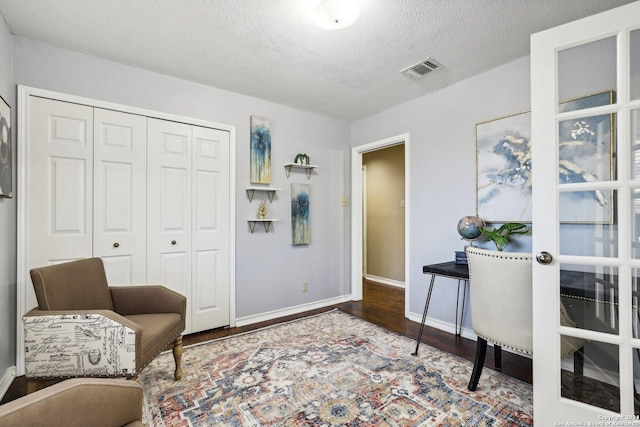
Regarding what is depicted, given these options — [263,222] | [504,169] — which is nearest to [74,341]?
[263,222]

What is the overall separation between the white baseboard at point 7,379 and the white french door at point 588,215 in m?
3.17

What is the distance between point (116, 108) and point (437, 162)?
9.88 ft

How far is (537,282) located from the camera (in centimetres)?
160

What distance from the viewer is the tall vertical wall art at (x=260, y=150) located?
330 centimetres

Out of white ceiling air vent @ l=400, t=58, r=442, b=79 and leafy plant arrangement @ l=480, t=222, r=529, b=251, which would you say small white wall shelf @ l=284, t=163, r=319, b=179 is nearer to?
white ceiling air vent @ l=400, t=58, r=442, b=79

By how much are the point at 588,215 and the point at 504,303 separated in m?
0.64

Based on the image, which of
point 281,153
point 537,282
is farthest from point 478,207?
point 281,153

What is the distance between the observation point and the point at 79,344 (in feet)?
5.23

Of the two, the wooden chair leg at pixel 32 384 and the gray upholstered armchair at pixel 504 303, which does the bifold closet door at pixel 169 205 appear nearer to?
the wooden chair leg at pixel 32 384

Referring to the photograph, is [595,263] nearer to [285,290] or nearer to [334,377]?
[334,377]

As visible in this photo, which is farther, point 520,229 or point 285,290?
point 285,290

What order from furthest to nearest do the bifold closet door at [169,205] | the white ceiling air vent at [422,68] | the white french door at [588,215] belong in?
the bifold closet door at [169,205] < the white ceiling air vent at [422,68] < the white french door at [588,215]

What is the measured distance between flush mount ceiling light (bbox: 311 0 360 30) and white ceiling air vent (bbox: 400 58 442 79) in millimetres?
957

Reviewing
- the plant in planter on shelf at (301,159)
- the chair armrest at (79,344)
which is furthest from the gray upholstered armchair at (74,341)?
the plant in planter on shelf at (301,159)
